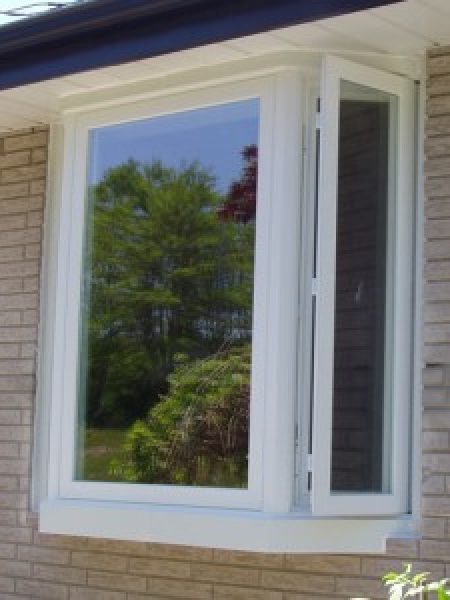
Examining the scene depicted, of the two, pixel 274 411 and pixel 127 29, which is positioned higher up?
pixel 127 29

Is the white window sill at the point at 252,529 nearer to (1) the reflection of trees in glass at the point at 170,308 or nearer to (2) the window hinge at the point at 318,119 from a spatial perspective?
(1) the reflection of trees in glass at the point at 170,308

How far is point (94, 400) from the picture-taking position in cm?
572

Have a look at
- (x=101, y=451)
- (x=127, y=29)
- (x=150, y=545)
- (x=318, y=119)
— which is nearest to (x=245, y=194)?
(x=318, y=119)

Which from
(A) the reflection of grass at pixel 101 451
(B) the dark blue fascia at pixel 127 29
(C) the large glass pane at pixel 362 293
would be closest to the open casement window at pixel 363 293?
(C) the large glass pane at pixel 362 293

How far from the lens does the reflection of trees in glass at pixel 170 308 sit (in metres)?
5.21

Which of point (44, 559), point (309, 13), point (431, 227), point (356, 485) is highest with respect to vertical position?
point (309, 13)

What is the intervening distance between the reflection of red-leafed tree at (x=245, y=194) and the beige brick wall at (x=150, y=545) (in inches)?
29.0

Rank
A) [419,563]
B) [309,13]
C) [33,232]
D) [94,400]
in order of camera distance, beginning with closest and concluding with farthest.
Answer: [309,13] → [419,563] → [94,400] → [33,232]

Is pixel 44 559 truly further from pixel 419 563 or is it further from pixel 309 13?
pixel 309 13

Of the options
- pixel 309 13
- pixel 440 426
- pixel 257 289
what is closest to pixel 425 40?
pixel 309 13

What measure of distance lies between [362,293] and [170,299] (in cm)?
94

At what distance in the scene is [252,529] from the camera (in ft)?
15.8

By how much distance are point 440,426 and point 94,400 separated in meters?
1.72

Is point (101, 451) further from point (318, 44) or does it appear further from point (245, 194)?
point (318, 44)
